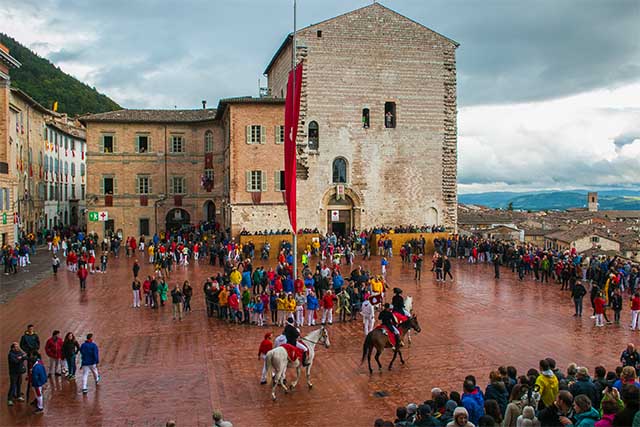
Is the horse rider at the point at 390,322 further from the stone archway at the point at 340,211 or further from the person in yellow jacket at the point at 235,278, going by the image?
the stone archway at the point at 340,211

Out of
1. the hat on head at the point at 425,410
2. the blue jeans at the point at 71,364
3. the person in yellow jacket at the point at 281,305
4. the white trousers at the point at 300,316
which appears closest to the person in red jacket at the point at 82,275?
the person in yellow jacket at the point at 281,305

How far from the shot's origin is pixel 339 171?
1700 inches

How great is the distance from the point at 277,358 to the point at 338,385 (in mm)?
1772

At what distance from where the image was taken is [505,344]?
16.7 meters

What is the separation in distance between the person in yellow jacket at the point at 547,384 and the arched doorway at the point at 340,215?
3356 centimetres

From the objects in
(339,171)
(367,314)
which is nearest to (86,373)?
(367,314)

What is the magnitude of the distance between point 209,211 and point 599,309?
122ft

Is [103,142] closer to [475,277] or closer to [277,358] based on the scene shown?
[475,277]

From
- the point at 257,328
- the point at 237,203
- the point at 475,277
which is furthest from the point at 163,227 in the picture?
the point at 257,328

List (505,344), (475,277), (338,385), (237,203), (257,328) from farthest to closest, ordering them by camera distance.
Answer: (237,203), (475,277), (257,328), (505,344), (338,385)

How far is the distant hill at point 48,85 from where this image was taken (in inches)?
2817

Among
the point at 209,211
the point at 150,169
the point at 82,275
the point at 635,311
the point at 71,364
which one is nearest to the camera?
the point at 71,364

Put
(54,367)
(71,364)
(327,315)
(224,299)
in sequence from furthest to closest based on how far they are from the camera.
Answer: (224,299) → (327,315) → (54,367) → (71,364)

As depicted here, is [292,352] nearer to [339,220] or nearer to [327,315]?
[327,315]
